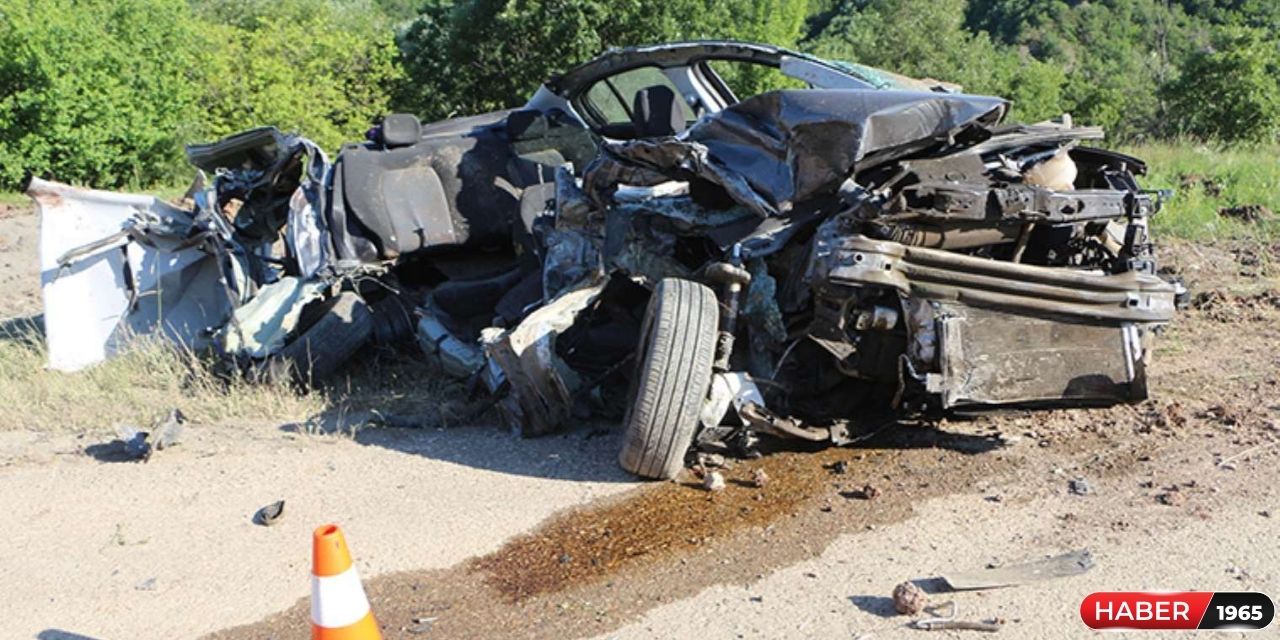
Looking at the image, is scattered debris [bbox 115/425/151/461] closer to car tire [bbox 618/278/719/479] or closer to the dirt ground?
the dirt ground

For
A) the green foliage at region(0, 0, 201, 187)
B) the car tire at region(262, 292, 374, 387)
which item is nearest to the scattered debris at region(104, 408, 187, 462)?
the car tire at region(262, 292, 374, 387)

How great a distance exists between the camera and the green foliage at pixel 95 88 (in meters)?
15.5

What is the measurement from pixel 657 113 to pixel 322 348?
232 cm

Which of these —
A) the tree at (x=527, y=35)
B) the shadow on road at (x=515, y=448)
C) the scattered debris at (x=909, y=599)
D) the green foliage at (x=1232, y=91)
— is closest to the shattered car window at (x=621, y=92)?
the shadow on road at (x=515, y=448)

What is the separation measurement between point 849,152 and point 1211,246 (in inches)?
207

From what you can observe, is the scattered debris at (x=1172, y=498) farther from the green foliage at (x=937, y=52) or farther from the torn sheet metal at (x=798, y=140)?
the green foliage at (x=937, y=52)

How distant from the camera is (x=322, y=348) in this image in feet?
19.9

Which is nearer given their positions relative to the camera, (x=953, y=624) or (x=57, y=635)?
(x=953, y=624)

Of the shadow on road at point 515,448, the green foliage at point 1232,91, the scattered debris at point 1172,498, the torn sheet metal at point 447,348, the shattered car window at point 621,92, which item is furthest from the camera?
the green foliage at point 1232,91

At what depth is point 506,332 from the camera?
4.98 metres

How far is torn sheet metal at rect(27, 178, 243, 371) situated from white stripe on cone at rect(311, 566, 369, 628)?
13.5 ft

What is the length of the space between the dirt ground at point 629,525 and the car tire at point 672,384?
6.9 inches

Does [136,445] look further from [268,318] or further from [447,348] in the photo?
[447,348]

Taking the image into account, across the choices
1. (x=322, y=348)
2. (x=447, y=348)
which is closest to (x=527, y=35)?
(x=322, y=348)
